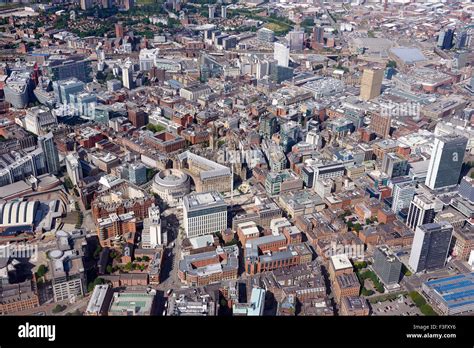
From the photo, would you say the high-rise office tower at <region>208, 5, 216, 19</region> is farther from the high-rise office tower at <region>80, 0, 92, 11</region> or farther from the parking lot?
the parking lot

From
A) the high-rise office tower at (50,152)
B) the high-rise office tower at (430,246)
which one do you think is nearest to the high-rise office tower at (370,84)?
the high-rise office tower at (430,246)

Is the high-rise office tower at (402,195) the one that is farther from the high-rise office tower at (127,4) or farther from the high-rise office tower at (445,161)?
the high-rise office tower at (127,4)

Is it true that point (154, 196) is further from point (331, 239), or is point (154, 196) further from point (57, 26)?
point (57, 26)

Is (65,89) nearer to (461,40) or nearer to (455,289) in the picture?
(455,289)

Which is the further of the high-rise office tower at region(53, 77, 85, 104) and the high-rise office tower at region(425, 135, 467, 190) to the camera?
the high-rise office tower at region(53, 77, 85, 104)

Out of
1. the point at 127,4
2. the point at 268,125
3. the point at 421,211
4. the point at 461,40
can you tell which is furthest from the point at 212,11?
the point at 421,211

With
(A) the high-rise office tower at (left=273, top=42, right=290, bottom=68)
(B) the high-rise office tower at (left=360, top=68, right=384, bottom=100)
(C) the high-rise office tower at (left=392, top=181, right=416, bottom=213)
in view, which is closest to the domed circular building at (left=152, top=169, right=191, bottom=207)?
(C) the high-rise office tower at (left=392, top=181, right=416, bottom=213)
